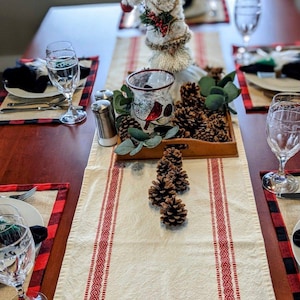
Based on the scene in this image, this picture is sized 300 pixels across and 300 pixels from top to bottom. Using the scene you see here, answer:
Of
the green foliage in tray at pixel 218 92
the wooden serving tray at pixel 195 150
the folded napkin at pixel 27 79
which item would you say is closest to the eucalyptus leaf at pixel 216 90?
the green foliage in tray at pixel 218 92

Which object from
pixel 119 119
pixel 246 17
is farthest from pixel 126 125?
pixel 246 17

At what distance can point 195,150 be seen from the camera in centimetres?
91

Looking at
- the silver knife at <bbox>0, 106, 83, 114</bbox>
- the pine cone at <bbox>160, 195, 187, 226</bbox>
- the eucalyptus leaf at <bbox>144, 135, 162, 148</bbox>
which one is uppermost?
the eucalyptus leaf at <bbox>144, 135, 162, 148</bbox>

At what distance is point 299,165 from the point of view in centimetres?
88

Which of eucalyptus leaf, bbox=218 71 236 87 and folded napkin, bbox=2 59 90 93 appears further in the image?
folded napkin, bbox=2 59 90 93

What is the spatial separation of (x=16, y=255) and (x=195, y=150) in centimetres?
45

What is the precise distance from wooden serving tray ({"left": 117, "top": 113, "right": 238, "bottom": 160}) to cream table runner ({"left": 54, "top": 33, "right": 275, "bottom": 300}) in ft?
0.05

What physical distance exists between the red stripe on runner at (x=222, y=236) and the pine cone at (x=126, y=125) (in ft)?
0.61

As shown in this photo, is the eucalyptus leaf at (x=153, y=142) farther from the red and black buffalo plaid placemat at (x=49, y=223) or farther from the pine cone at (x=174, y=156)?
the red and black buffalo plaid placemat at (x=49, y=223)

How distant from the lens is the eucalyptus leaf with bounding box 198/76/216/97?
1046 mm

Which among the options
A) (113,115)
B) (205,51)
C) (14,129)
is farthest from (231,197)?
(205,51)

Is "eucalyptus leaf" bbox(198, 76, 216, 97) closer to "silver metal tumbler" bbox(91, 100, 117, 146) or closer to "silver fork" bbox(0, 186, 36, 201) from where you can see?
"silver metal tumbler" bbox(91, 100, 117, 146)

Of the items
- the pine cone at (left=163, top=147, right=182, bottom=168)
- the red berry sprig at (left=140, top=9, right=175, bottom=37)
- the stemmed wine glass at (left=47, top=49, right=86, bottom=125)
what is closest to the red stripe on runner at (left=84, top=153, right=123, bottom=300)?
the pine cone at (left=163, top=147, right=182, bottom=168)

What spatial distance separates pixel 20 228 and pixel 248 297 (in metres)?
0.35
